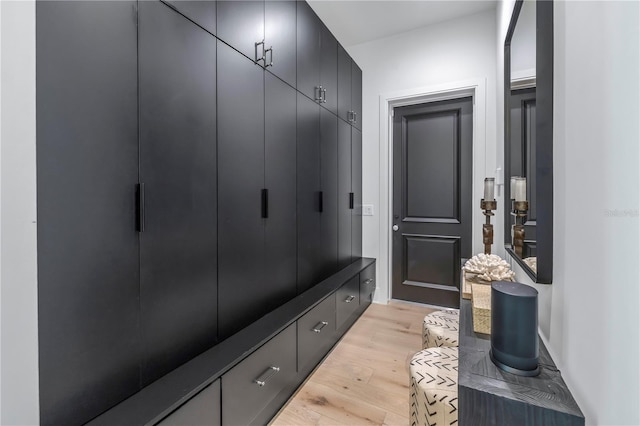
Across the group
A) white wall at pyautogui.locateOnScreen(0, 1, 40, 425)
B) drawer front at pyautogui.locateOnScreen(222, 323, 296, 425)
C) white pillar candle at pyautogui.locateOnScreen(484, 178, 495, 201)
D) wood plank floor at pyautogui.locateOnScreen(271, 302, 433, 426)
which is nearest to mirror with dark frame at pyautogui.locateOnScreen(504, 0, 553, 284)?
white pillar candle at pyautogui.locateOnScreen(484, 178, 495, 201)

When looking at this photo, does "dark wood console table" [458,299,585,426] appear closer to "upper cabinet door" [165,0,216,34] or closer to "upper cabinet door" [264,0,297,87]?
"upper cabinet door" [165,0,216,34]

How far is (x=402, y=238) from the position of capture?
3.35m

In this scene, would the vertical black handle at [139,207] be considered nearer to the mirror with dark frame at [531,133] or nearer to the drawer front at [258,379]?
the drawer front at [258,379]

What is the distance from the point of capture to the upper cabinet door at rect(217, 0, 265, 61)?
57.9 inches

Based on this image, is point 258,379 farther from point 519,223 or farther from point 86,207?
point 519,223

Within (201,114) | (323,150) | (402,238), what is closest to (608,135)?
(201,114)

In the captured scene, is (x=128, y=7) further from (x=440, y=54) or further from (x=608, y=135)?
(x=440, y=54)

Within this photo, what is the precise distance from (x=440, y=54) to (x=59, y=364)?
360cm

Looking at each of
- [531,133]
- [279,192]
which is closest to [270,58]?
[279,192]

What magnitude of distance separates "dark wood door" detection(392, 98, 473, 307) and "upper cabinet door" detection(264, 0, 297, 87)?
5.51 feet

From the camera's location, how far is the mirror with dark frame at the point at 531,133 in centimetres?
94

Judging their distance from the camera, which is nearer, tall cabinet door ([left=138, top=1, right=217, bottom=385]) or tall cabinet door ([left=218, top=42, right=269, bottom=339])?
tall cabinet door ([left=138, top=1, right=217, bottom=385])

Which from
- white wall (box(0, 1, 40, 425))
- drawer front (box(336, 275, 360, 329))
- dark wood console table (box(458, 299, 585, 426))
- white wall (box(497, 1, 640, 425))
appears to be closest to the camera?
white wall (box(497, 1, 640, 425))

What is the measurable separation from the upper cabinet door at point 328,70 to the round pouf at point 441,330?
6.16 ft
